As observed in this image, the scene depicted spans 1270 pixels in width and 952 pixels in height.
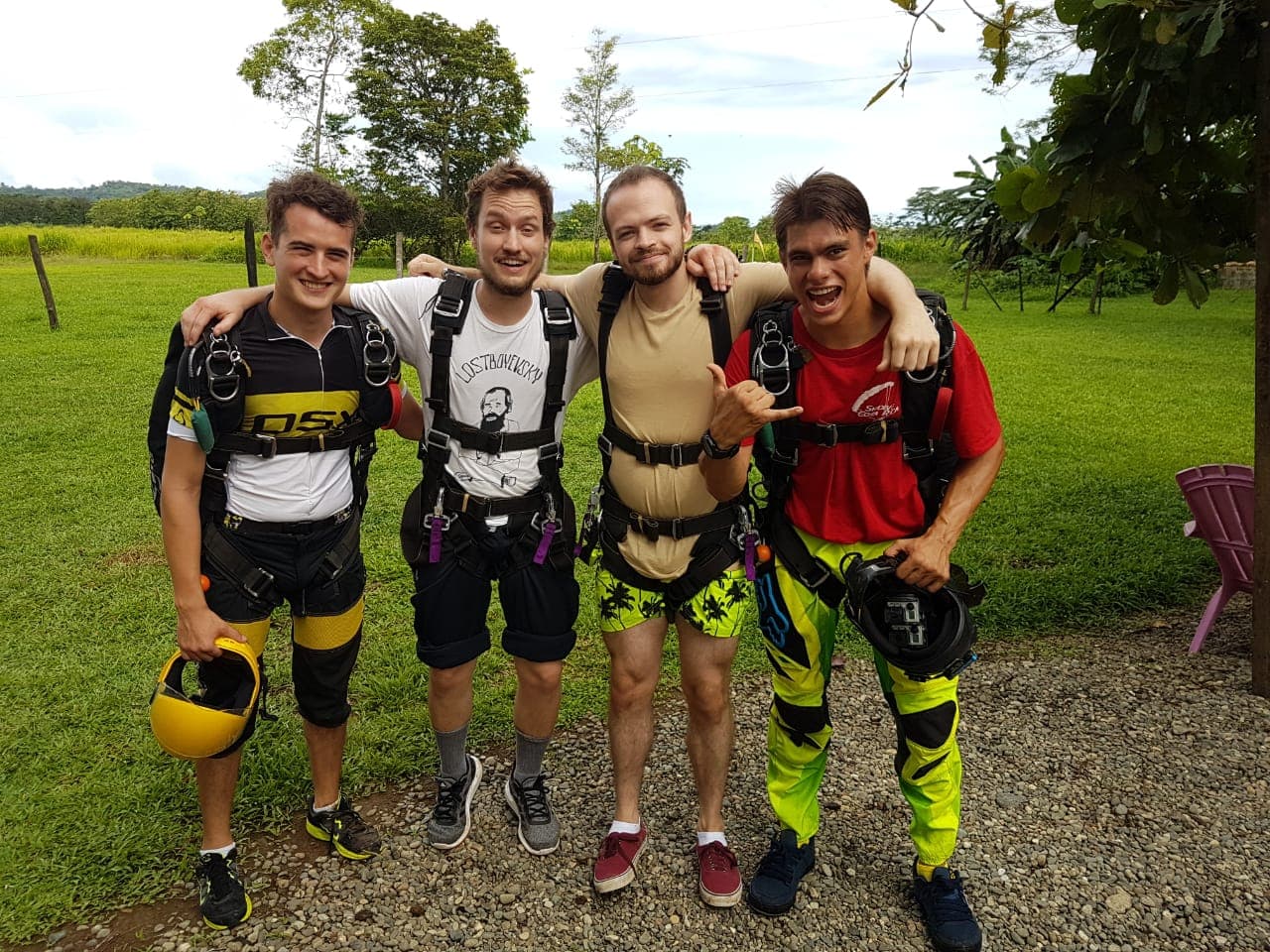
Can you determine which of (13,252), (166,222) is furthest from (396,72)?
(166,222)

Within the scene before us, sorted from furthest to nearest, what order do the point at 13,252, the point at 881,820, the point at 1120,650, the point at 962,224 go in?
the point at 13,252 < the point at 962,224 < the point at 1120,650 < the point at 881,820

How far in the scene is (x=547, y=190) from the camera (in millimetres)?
3400

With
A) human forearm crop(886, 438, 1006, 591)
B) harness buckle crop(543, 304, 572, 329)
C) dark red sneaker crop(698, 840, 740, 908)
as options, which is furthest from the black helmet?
harness buckle crop(543, 304, 572, 329)

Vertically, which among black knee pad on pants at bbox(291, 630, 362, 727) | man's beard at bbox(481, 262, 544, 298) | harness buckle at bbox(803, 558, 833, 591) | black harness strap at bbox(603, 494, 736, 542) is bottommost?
black knee pad on pants at bbox(291, 630, 362, 727)

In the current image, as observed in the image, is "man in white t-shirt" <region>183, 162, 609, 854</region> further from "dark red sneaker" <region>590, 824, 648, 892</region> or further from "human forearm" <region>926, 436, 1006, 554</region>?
"human forearm" <region>926, 436, 1006, 554</region>

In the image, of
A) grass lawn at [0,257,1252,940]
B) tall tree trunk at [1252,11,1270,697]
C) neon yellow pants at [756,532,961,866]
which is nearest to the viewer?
neon yellow pants at [756,532,961,866]

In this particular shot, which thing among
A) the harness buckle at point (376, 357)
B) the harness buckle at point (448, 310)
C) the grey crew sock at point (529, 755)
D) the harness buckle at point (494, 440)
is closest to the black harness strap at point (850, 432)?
the harness buckle at point (494, 440)

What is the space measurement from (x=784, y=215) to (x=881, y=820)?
2.47 m

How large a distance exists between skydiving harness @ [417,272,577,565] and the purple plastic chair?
12.8 ft

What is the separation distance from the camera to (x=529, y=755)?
12.3ft

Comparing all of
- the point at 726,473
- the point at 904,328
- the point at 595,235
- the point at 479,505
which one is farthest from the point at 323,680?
the point at 595,235

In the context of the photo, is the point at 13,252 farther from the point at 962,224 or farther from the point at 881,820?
the point at 881,820

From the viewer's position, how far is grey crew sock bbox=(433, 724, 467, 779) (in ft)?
12.1

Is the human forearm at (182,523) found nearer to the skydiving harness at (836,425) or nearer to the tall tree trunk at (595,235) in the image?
the skydiving harness at (836,425)
